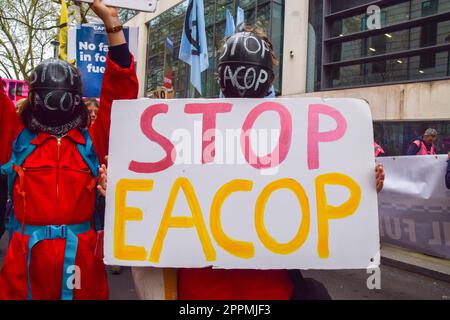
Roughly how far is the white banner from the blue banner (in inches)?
148

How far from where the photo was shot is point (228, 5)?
1647 centimetres

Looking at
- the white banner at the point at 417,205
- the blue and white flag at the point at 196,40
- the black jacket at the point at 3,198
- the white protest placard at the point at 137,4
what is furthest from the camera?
the blue and white flag at the point at 196,40

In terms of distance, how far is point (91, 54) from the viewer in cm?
610

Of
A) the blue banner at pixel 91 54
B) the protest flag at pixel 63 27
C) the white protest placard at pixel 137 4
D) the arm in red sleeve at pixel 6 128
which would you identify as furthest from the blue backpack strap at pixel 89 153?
the protest flag at pixel 63 27

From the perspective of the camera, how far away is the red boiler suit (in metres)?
1.93

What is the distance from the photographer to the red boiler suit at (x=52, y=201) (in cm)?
193

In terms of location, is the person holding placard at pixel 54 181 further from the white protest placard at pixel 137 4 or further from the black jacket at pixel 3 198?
the black jacket at pixel 3 198

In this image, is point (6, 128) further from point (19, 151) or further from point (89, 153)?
point (89, 153)

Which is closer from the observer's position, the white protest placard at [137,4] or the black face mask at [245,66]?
the black face mask at [245,66]

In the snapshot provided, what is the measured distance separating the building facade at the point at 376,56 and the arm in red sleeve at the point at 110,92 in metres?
9.36

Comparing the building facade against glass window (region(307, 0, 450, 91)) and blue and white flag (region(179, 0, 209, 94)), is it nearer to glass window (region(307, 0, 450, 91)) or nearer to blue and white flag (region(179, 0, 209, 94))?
glass window (region(307, 0, 450, 91))

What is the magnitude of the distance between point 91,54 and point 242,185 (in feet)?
16.0
